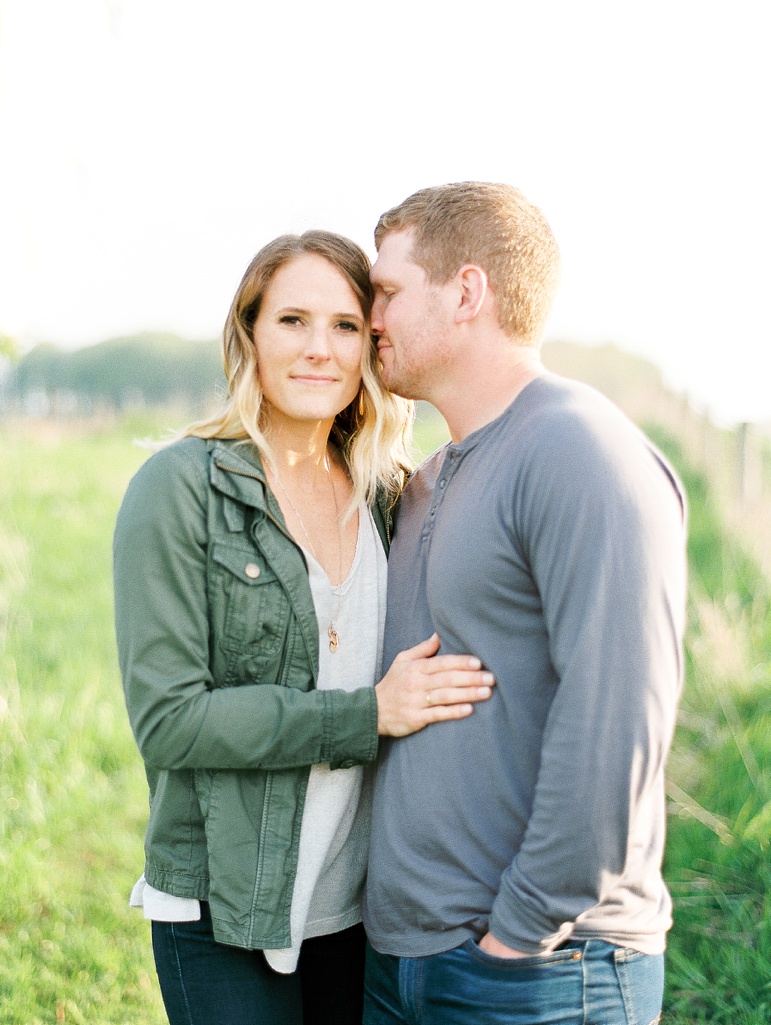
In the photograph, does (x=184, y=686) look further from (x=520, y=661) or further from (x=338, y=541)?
(x=520, y=661)

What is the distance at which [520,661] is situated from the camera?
77.1 inches

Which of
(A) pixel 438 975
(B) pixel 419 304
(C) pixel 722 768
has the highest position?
(B) pixel 419 304

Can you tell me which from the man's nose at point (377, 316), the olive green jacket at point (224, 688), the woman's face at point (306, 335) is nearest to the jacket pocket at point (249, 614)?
the olive green jacket at point (224, 688)

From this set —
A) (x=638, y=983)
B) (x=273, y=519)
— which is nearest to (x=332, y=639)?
(x=273, y=519)

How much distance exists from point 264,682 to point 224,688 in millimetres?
111

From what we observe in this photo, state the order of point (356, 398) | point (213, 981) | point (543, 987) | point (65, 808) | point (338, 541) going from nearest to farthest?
point (543, 987) → point (213, 981) → point (338, 541) → point (356, 398) → point (65, 808)

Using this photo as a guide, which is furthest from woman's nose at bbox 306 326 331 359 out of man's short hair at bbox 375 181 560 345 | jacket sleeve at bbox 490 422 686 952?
jacket sleeve at bbox 490 422 686 952

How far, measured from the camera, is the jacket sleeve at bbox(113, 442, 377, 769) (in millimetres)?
2107

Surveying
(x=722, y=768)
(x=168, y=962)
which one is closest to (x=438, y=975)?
(x=168, y=962)

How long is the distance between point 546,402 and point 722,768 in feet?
10.6

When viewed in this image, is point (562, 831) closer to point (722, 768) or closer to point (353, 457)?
point (353, 457)

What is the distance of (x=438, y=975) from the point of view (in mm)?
1975

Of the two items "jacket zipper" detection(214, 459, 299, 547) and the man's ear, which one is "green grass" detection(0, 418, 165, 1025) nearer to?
"jacket zipper" detection(214, 459, 299, 547)

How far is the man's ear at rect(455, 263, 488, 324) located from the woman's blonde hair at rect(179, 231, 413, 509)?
327 millimetres
